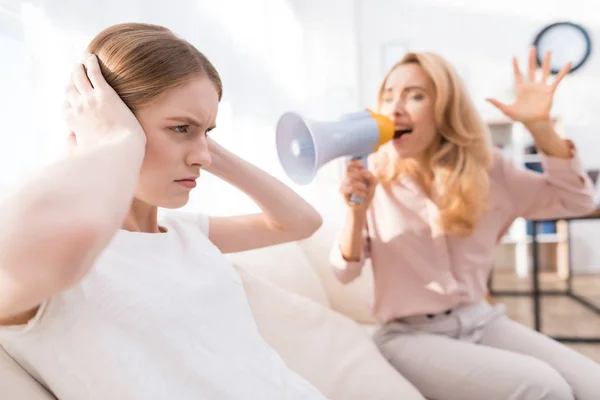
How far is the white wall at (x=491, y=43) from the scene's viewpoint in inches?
194

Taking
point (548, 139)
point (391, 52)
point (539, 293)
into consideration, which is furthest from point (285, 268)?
point (391, 52)

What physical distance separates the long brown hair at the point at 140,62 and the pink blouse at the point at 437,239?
83 cm

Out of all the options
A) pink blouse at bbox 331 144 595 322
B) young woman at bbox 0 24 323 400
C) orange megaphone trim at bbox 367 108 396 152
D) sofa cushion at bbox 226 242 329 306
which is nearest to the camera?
young woman at bbox 0 24 323 400

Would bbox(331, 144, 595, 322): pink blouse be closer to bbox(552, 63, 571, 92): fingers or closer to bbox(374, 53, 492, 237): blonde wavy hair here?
bbox(374, 53, 492, 237): blonde wavy hair

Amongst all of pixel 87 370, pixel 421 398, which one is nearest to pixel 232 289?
pixel 87 370

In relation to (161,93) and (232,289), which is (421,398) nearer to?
(232,289)

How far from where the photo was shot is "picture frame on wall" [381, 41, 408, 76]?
503 centimetres

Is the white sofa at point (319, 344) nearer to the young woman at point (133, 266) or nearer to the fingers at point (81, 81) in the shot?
the young woman at point (133, 266)

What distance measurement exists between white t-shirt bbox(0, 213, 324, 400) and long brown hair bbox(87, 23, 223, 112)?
22 cm

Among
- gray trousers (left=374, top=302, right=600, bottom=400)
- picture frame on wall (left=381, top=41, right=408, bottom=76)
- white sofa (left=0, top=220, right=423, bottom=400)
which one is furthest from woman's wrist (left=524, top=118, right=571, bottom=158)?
picture frame on wall (left=381, top=41, right=408, bottom=76)

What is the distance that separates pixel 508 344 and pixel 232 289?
0.89 m

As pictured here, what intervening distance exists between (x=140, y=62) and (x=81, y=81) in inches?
3.3

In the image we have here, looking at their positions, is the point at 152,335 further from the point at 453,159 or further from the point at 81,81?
the point at 453,159

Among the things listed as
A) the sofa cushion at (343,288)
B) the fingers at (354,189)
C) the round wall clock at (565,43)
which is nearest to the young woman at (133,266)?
the fingers at (354,189)
